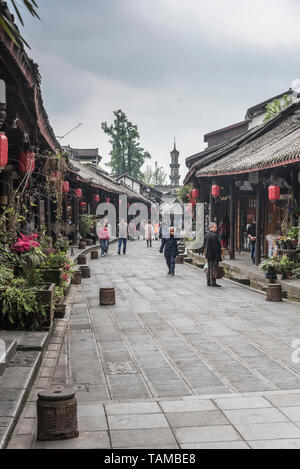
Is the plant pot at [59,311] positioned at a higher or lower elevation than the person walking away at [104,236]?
lower

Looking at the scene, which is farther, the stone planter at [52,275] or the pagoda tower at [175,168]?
the pagoda tower at [175,168]

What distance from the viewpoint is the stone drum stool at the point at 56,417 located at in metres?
3.92

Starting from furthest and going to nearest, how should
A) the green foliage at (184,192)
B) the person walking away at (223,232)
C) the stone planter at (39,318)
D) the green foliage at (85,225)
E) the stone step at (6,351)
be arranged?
1. the green foliage at (85,225)
2. the green foliage at (184,192)
3. the person walking away at (223,232)
4. the stone planter at (39,318)
5. the stone step at (6,351)

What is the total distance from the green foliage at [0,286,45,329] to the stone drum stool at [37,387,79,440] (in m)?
2.90

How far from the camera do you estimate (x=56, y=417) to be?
3.92m

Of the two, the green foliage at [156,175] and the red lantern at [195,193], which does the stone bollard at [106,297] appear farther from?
the green foliage at [156,175]

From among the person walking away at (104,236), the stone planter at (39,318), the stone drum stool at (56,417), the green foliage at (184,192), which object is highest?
the green foliage at (184,192)

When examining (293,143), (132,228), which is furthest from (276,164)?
(132,228)

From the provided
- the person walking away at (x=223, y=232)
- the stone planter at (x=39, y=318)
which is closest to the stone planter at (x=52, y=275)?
the stone planter at (x=39, y=318)

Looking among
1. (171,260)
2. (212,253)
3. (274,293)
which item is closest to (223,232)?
(171,260)

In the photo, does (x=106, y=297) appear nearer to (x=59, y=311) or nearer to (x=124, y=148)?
(x=59, y=311)

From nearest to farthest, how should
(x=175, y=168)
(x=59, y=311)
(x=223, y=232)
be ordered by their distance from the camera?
(x=59, y=311)
(x=223, y=232)
(x=175, y=168)

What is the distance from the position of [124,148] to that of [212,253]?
4767 cm

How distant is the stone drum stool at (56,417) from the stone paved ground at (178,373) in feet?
0.28
